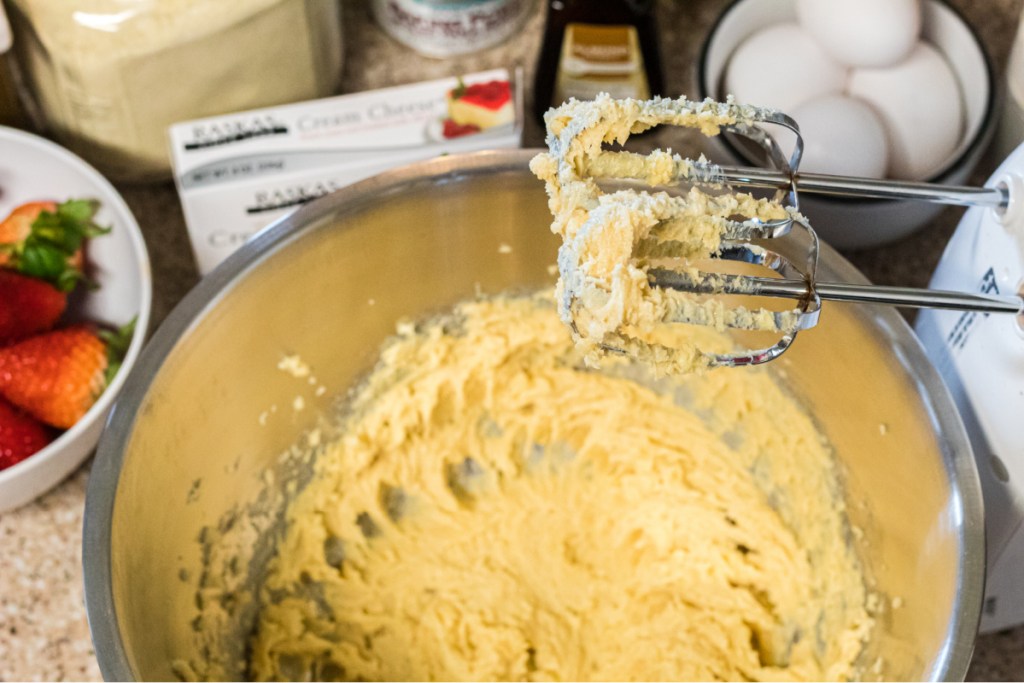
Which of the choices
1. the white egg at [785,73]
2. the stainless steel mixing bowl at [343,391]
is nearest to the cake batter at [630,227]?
the stainless steel mixing bowl at [343,391]

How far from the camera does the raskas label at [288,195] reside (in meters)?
0.86

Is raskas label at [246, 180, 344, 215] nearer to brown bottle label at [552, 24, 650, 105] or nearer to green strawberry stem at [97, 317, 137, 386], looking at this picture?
green strawberry stem at [97, 317, 137, 386]

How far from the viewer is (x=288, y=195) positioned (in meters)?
0.86

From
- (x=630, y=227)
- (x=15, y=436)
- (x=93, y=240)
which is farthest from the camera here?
(x=93, y=240)

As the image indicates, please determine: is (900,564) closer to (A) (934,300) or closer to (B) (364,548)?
(A) (934,300)

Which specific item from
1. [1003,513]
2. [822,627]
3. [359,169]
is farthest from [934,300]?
[359,169]

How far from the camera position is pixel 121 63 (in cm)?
81

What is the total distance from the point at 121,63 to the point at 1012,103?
31.2 inches

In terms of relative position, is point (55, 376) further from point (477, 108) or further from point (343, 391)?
point (477, 108)

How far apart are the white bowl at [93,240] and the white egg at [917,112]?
0.68m

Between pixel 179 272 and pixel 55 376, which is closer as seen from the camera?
pixel 55 376

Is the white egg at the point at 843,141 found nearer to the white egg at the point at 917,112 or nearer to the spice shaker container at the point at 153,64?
the white egg at the point at 917,112

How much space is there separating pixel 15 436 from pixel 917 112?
0.83 metres

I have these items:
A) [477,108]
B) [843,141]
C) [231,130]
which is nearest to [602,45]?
[477,108]
